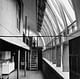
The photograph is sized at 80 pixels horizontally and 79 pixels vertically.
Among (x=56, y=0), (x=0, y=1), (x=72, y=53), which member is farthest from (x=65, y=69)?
(x=0, y=1)

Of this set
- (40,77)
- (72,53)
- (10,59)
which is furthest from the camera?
(40,77)

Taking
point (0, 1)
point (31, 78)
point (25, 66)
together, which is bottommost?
point (31, 78)

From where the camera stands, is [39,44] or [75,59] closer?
[75,59]

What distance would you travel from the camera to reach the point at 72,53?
207 inches

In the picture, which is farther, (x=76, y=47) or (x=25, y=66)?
(x=25, y=66)

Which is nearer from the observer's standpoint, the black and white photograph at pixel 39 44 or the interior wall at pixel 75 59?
the interior wall at pixel 75 59

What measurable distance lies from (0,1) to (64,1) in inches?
151

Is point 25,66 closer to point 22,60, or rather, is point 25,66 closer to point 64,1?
point 22,60

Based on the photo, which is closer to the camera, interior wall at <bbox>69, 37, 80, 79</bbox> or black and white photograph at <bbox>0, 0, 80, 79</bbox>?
interior wall at <bbox>69, 37, 80, 79</bbox>

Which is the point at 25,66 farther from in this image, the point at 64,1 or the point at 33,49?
the point at 64,1

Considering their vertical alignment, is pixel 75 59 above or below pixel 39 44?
below

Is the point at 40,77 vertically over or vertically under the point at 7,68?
under

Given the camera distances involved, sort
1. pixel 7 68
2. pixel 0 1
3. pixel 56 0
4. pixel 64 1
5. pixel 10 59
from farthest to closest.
Answer: pixel 10 59
pixel 56 0
pixel 64 1
pixel 7 68
pixel 0 1

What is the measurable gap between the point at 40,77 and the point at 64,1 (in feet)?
14.6
